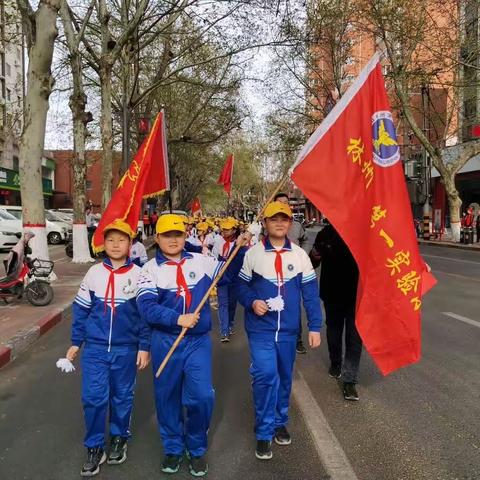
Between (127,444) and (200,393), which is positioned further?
(127,444)

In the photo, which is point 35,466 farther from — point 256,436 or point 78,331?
point 256,436

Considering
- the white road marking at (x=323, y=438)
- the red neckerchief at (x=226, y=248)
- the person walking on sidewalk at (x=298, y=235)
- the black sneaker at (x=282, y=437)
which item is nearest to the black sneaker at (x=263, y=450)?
the black sneaker at (x=282, y=437)

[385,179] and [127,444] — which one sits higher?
[385,179]

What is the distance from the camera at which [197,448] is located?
129 inches

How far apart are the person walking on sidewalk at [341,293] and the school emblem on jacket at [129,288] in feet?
6.44

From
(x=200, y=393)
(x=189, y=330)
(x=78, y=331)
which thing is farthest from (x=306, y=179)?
(x=78, y=331)

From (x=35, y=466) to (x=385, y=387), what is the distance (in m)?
3.07

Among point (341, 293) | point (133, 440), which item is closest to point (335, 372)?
point (341, 293)

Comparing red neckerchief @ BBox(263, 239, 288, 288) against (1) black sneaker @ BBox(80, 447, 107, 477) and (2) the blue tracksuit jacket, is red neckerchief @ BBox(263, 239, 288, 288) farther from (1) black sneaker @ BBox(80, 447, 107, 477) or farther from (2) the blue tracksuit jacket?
(1) black sneaker @ BBox(80, 447, 107, 477)

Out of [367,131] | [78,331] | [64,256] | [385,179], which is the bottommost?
[64,256]

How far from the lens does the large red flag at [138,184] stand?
4484 millimetres

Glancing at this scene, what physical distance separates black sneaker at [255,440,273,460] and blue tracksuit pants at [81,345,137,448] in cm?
89

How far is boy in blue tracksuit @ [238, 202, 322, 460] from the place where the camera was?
136 inches

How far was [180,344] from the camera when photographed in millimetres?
3260
